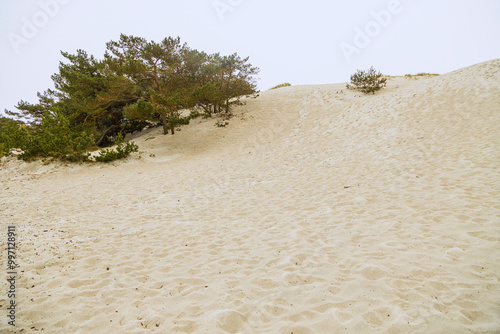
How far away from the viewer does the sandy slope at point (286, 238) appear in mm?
2588

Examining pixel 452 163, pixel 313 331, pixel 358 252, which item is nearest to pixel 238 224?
pixel 358 252

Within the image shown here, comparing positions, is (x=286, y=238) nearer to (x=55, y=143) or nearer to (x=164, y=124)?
(x=55, y=143)

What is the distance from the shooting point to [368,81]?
18516 millimetres

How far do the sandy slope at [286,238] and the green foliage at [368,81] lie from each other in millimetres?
6870

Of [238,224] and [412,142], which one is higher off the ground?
[412,142]

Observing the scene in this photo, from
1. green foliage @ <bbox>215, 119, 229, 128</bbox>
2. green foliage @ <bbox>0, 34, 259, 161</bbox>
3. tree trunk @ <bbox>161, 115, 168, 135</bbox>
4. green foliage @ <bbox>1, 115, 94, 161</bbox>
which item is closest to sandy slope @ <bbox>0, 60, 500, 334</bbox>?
green foliage @ <bbox>1, 115, 94, 161</bbox>

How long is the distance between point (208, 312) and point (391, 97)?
1744 cm

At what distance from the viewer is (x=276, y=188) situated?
25.8 ft

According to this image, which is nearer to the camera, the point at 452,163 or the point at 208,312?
the point at 208,312

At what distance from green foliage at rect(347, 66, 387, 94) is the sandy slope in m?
6.87

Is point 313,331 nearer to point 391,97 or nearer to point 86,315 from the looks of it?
point 86,315

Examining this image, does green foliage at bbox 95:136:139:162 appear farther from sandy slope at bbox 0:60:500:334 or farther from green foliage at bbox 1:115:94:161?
sandy slope at bbox 0:60:500:334

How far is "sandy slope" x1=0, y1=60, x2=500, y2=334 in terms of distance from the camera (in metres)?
2.59

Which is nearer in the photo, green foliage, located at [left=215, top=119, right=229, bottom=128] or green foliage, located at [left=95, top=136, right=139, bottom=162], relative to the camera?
green foliage, located at [left=95, top=136, right=139, bottom=162]
